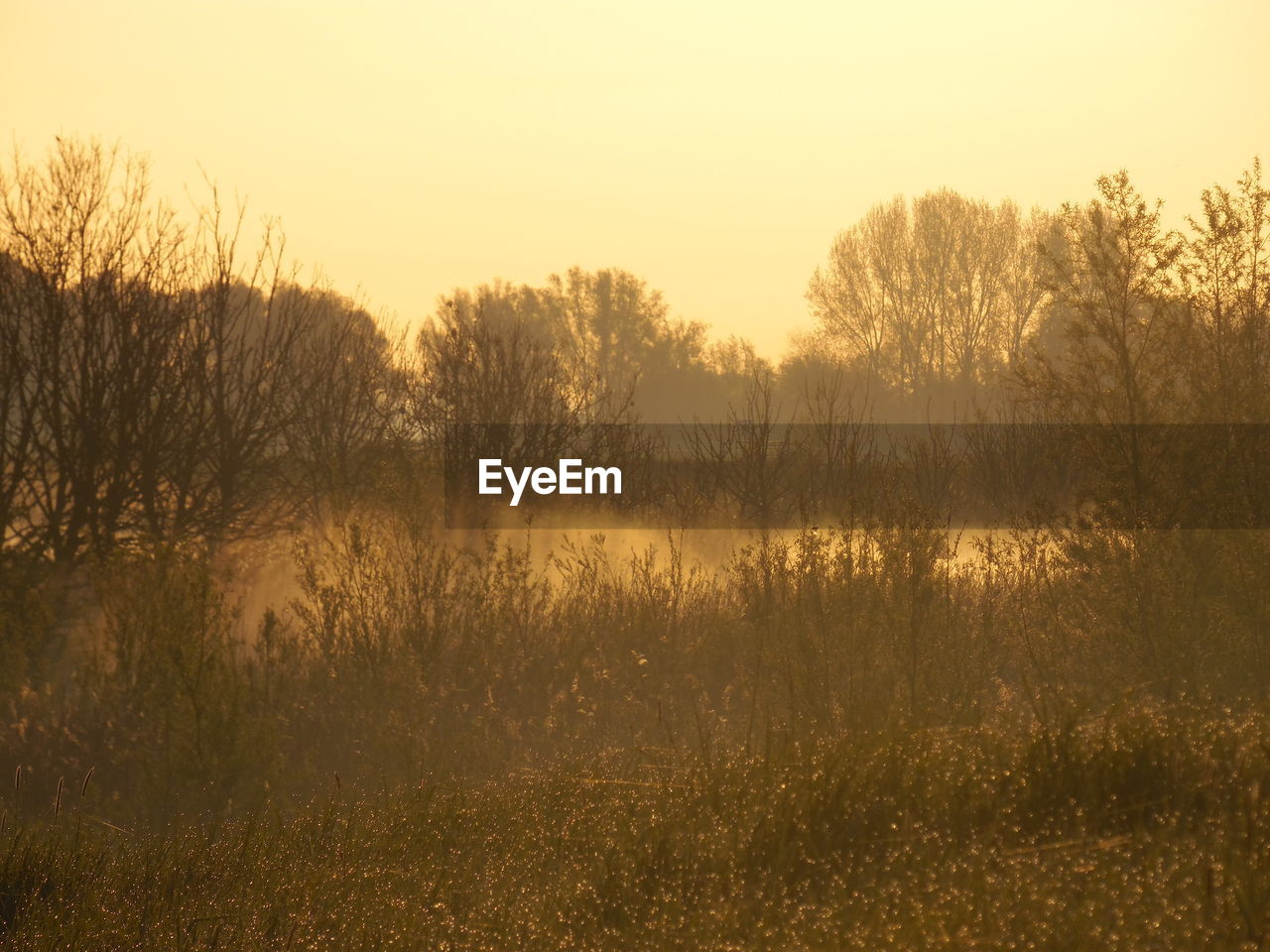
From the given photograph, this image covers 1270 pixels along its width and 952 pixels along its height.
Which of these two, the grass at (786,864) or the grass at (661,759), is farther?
the grass at (661,759)

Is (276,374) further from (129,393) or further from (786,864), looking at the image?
(786,864)

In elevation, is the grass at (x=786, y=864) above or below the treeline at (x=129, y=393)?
below

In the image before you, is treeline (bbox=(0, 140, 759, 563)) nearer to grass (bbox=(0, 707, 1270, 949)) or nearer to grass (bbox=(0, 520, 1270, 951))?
grass (bbox=(0, 520, 1270, 951))

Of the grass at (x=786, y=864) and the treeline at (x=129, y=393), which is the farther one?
the treeline at (x=129, y=393)

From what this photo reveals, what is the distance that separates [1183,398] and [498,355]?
29.2 ft

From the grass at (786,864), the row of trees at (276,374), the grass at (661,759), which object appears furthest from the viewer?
the row of trees at (276,374)

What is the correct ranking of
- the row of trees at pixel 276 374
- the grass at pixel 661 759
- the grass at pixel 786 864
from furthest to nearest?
1. the row of trees at pixel 276 374
2. the grass at pixel 661 759
3. the grass at pixel 786 864

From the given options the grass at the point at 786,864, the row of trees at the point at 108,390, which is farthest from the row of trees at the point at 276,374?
the grass at the point at 786,864

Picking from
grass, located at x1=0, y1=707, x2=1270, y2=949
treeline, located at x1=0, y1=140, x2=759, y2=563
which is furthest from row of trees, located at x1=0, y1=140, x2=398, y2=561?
grass, located at x1=0, y1=707, x2=1270, y2=949

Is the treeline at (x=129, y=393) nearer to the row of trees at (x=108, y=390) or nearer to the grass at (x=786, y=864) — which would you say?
the row of trees at (x=108, y=390)

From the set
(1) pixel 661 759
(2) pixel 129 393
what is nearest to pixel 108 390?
(2) pixel 129 393

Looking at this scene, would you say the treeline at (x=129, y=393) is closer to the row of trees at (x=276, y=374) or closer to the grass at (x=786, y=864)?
the row of trees at (x=276, y=374)

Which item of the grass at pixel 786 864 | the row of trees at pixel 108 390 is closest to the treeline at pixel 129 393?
the row of trees at pixel 108 390

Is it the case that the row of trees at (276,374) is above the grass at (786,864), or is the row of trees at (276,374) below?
above
